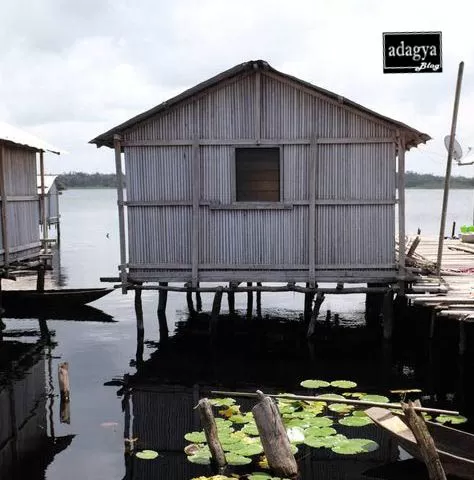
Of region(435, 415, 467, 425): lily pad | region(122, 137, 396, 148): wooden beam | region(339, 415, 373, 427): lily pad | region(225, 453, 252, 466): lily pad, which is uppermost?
region(122, 137, 396, 148): wooden beam

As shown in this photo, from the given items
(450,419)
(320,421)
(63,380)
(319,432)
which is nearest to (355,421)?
(320,421)

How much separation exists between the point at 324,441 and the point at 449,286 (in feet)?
19.9

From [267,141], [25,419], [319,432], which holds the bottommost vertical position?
[25,419]

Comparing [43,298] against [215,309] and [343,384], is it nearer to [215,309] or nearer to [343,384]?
Result: [215,309]

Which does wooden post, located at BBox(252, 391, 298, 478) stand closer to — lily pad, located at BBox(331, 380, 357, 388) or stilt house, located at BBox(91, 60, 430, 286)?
lily pad, located at BBox(331, 380, 357, 388)

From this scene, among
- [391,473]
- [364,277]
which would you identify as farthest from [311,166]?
[391,473]

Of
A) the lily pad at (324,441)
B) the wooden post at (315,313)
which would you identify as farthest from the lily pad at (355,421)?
the wooden post at (315,313)

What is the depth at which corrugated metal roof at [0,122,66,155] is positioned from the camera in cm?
1810

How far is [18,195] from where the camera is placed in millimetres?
19594

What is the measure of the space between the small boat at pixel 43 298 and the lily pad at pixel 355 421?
40.7ft

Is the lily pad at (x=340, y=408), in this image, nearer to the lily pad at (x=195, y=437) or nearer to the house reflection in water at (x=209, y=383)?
the house reflection in water at (x=209, y=383)

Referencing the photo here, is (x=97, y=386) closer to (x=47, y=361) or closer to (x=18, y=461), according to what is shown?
(x=47, y=361)

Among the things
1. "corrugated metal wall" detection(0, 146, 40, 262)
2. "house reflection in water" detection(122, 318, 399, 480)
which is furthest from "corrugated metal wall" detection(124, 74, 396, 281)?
"corrugated metal wall" detection(0, 146, 40, 262)

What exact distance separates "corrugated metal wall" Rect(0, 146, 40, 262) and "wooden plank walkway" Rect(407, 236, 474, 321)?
11.0m
